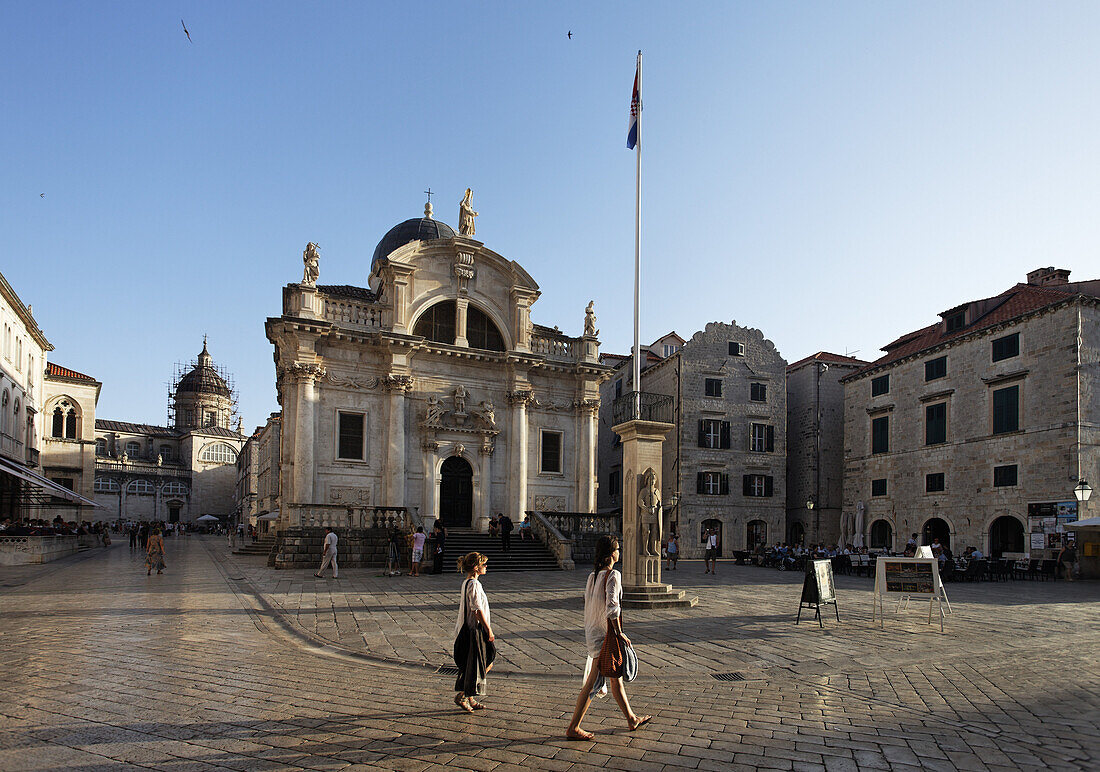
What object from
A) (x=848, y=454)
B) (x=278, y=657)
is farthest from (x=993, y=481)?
(x=278, y=657)

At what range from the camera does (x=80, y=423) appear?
61750 millimetres

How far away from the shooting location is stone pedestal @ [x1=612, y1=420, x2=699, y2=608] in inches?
628

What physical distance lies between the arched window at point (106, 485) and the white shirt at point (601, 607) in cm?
9644

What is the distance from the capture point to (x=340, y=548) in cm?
2489

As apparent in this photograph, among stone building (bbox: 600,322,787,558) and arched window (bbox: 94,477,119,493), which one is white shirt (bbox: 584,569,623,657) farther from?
arched window (bbox: 94,477,119,493)

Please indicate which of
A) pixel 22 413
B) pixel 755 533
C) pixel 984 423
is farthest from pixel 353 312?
pixel 22 413

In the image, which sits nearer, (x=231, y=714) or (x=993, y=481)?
(x=231, y=714)

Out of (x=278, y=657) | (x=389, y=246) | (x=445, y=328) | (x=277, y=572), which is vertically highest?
(x=389, y=246)

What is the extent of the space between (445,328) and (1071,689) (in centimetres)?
2597

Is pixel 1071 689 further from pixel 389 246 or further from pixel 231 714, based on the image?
pixel 389 246

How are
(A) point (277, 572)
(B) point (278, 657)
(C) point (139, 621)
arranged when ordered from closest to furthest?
(B) point (278, 657) < (C) point (139, 621) < (A) point (277, 572)

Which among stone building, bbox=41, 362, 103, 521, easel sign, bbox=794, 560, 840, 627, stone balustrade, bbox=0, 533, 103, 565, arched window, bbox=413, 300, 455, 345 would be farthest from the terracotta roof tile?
easel sign, bbox=794, 560, 840, 627

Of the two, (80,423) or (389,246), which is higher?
(389,246)

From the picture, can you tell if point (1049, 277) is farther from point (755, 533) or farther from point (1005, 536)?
point (755, 533)
